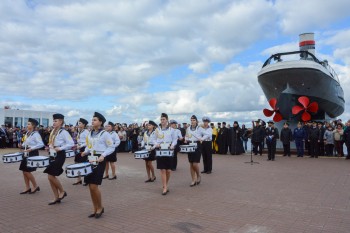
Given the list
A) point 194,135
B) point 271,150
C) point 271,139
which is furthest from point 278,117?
point 194,135

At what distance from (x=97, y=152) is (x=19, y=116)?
3479 cm

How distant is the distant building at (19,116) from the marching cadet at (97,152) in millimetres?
31703

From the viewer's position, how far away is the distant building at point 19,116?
34.7 metres

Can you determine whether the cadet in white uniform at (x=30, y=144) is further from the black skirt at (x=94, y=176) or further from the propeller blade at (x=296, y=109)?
the propeller blade at (x=296, y=109)

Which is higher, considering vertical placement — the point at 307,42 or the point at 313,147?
the point at 307,42

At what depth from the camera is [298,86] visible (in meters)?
21.9

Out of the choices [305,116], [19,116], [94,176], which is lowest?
[94,176]

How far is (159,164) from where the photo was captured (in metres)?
7.54

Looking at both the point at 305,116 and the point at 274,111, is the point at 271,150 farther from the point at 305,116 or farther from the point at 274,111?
the point at 274,111

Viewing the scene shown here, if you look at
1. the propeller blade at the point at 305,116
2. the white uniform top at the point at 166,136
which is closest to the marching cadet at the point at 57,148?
the white uniform top at the point at 166,136

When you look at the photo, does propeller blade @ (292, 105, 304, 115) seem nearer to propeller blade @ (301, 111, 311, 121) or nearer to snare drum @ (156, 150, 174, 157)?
propeller blade @ (301, 111, 311, 121)

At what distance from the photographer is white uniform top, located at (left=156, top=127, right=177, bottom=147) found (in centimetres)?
795

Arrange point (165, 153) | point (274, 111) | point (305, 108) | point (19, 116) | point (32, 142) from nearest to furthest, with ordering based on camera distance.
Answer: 1. point (165, 153)
2. point (32, 142)
3. point (305, 108)
4. point (274, 111)
5. point (19, 116)

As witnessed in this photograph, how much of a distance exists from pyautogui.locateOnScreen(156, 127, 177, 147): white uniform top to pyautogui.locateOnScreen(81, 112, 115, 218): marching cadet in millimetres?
2081
